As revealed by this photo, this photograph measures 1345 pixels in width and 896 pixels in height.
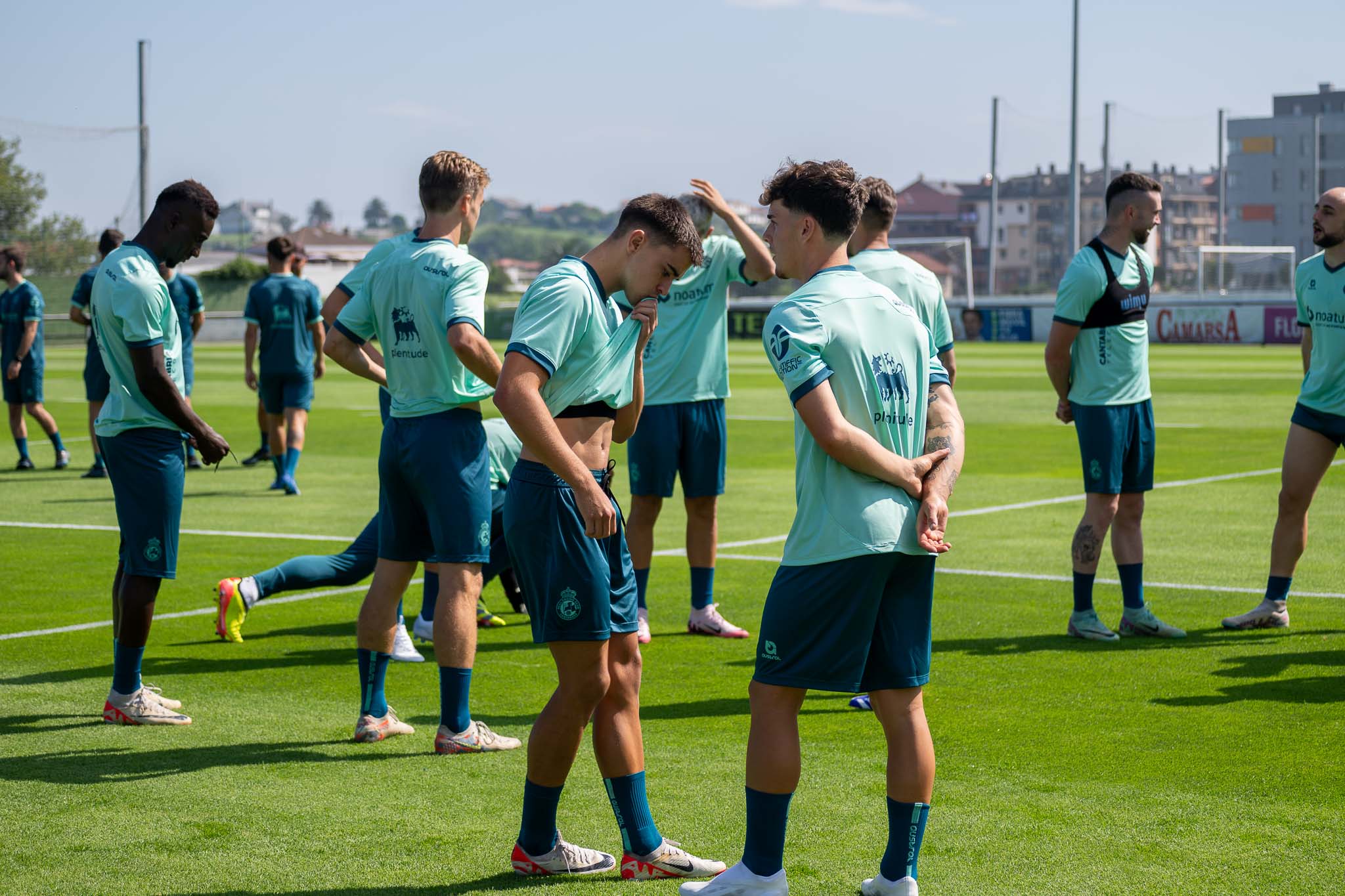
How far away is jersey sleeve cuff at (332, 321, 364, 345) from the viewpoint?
6691 millimetres

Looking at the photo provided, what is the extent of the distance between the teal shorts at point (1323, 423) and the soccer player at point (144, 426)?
5886mm

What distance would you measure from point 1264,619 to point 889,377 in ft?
16.5

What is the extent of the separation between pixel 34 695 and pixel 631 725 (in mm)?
3649

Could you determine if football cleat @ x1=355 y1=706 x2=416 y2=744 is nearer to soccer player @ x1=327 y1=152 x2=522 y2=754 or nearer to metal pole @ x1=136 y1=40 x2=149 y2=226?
soccer player @ x1=327 y1=152 x2=522 y2=754

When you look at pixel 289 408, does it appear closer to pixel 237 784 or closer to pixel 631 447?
pixel 631 447

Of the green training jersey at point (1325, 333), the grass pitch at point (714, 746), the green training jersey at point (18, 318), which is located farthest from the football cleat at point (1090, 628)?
the green training jersey at point (18, 318)

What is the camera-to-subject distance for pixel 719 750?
606 centimetres

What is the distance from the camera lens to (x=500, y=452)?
28.1 feet

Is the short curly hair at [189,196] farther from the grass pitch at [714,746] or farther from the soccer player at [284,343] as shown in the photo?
the soccer player at [284,343]

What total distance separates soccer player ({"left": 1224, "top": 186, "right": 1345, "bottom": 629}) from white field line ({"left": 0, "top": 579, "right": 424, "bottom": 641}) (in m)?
5.36

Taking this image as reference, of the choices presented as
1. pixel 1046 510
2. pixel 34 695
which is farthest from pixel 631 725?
pixel 1046 510

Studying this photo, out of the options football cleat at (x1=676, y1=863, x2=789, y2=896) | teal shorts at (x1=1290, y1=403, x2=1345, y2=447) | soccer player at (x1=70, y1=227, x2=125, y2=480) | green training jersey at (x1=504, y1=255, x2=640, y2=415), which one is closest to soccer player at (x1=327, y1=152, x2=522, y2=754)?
green training jersey at (x1=504, y1=255, x2=640, y2=415)

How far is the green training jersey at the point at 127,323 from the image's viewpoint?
6.44 meters

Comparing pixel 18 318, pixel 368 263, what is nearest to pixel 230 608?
pixel 368 263
